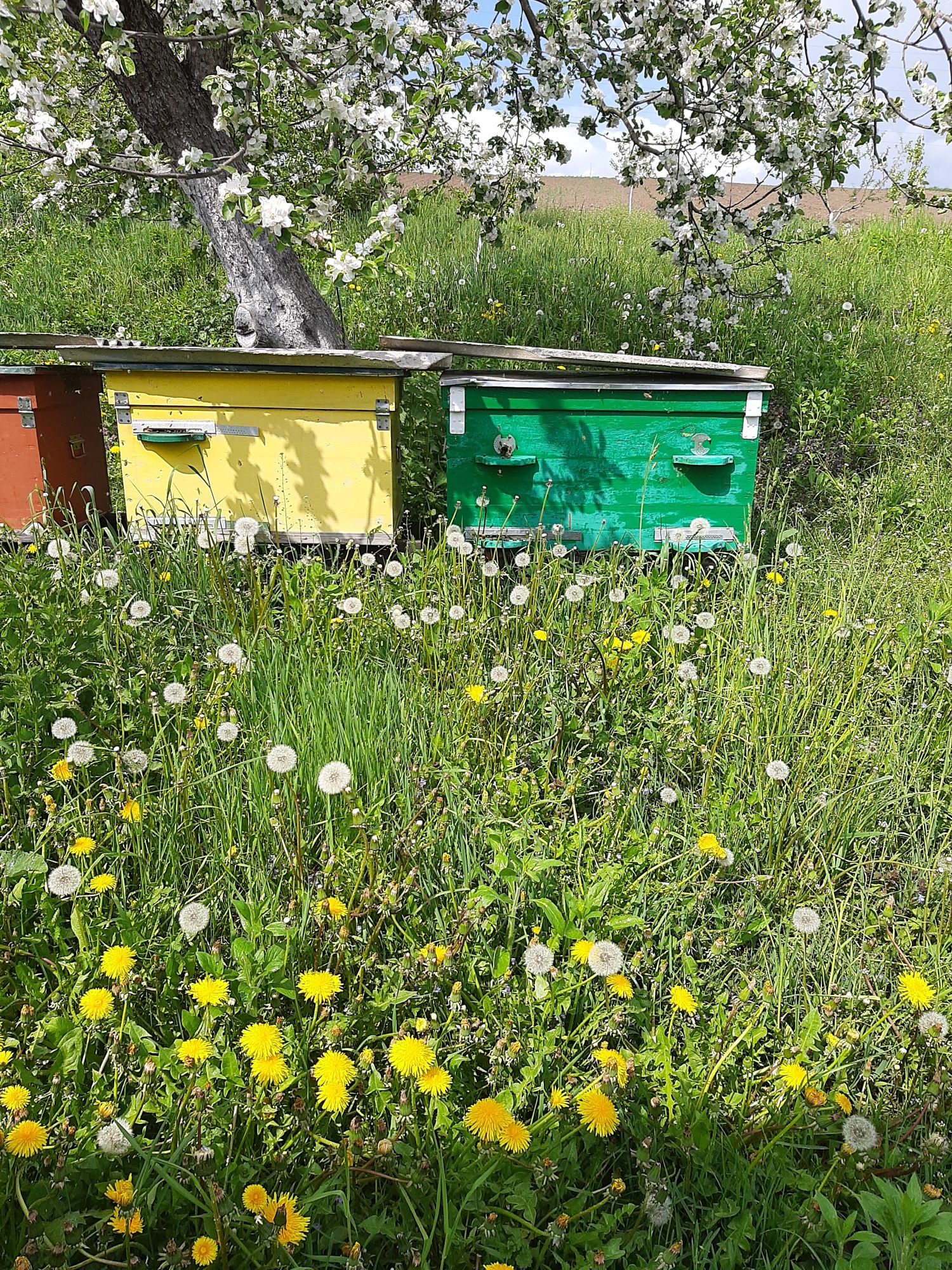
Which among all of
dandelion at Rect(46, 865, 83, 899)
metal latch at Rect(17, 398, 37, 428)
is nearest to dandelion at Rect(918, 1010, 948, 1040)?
dandelion at Rect(46, 865, 83, 899)

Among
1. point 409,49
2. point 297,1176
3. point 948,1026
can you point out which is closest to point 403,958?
point 297,1176

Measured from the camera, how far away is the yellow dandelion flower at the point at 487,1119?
4.11 ft

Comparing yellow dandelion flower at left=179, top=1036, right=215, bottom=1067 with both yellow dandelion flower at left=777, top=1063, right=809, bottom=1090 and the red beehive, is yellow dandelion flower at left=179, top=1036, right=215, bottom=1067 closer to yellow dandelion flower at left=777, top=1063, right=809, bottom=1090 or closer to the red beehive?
yellow dandelion flower at left=777, top=1063, right=809, bottom=1090

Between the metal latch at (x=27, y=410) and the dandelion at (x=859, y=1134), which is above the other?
the metal latch at (x=27, y=410)

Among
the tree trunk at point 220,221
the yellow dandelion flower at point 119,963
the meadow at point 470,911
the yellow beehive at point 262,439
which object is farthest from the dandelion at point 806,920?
the tree trunk at point 220,221

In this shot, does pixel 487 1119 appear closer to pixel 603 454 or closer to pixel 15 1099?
pixel 15 1099

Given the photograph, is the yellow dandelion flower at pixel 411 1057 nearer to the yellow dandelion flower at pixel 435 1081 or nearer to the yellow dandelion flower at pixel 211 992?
the yellow dandelion flower at pixel 435 1081

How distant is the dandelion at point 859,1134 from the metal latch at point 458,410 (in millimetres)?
2714

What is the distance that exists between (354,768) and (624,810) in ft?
2.29

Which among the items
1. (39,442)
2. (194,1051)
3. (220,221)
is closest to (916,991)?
(194,1051)

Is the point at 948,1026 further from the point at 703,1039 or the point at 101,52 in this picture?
the point at 101,52

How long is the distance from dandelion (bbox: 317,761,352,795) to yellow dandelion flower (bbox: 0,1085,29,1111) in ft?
2.28

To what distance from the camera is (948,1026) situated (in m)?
1.76

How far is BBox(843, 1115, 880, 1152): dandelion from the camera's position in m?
1.34
